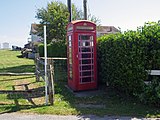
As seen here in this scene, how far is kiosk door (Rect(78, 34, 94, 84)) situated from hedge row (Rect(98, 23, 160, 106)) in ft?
4.38

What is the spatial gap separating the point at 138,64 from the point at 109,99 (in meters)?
1.61

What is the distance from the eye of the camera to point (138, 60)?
6227mm

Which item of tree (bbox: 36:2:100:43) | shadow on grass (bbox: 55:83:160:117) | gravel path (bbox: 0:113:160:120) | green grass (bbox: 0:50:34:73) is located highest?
tree (bbox: 36:2:100:43)

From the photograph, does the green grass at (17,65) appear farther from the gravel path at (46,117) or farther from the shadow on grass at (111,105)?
the gravel path at (46,117)

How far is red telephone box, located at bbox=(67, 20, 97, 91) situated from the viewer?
8250mm

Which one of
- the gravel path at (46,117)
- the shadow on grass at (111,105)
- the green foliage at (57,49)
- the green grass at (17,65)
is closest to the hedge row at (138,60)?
the shadow on grass at (111,105)

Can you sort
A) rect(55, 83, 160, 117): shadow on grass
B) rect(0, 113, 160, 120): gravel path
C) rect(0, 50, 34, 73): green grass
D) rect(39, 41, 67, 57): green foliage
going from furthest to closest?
rect(39, 41, 67, 57): green foliage < rect(0, 50, 34, 73): green grass < rect(55, 83, 160, 117): shadow on grass < rect(0, 113, 160, 120): gravel path

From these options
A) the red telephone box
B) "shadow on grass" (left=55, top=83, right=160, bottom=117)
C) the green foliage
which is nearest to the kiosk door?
the red telephone box

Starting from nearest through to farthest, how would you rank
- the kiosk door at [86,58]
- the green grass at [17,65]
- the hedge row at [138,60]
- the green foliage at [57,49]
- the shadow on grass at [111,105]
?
the shadow on grass at [111,105] < the hedge row at [138,60] < the kiosk door at [86,58] < the green grass at [17,65] < the green foliage at [57,49]

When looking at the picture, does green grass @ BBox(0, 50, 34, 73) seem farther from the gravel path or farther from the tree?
the gravel path

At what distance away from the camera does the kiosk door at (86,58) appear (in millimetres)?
8358

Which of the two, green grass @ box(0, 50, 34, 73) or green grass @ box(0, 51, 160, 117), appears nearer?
green grass @ box(0, 51, 160, 117)

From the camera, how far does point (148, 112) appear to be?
5.59 meters

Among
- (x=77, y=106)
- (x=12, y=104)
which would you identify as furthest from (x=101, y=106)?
(x=12, y=104)
